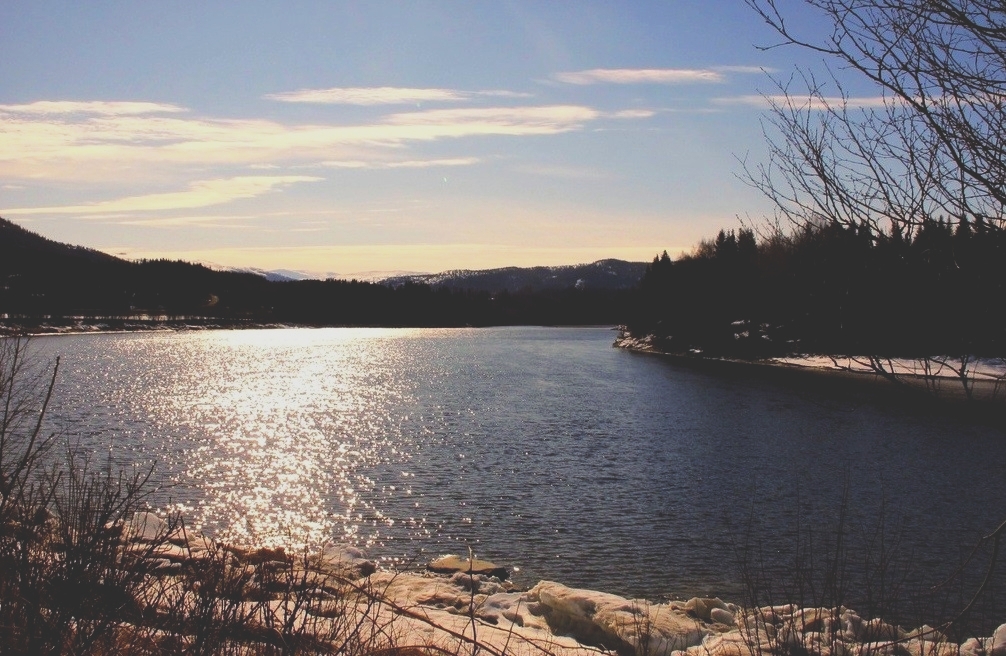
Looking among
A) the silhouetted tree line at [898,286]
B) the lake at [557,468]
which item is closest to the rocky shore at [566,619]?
the lake at [557,468]

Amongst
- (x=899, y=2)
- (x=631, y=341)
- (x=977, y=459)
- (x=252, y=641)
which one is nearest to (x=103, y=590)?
(x=252, y=641)

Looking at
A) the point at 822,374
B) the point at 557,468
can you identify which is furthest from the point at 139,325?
the point at 557,468

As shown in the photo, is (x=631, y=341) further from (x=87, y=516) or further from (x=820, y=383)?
(x=87, y=516)

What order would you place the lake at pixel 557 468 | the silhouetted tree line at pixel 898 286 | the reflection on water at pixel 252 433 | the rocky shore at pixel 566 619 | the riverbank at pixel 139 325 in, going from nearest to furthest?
1. the silhouetted tree line at pixel 898 286
2. the rocky shore at pixel 566 619
3. the lake at pixel 557 468
4. the reflection on water at pixel 252 433
5. the riverbank at pixel 139 325

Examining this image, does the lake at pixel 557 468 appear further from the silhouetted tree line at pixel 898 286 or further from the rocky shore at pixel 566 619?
the silhouetted tree line at pixel 898 286

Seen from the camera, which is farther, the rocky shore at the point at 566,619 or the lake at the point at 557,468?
the lake at the point at 557,468

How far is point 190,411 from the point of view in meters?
41.7

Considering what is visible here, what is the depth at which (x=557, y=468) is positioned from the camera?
86.5 ft

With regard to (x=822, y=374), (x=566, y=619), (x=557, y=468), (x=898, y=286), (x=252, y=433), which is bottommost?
(x=252, y=433)

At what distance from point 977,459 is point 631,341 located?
82025 mm

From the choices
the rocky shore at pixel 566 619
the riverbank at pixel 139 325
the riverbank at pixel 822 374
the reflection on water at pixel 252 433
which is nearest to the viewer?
the rocky shore at pixel 566 619

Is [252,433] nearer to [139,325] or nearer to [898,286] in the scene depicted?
[898,286]

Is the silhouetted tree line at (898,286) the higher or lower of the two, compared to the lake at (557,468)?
higher

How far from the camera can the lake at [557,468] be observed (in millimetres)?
17906
